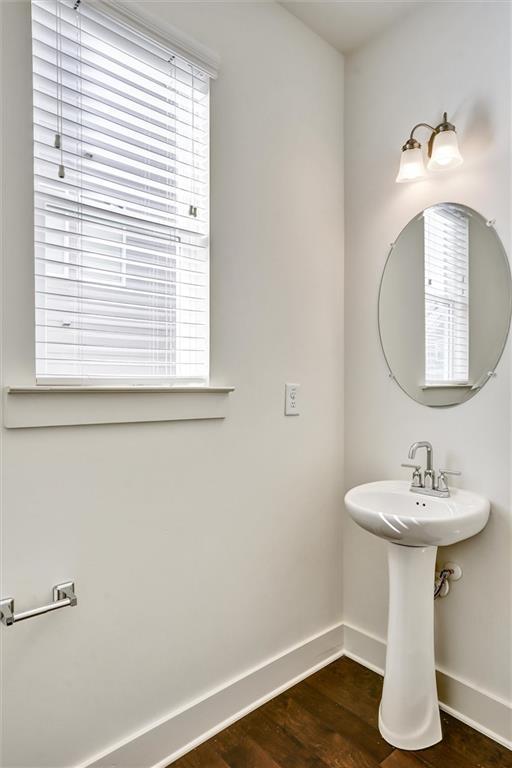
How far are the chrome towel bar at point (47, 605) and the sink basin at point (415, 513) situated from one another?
0.87 m

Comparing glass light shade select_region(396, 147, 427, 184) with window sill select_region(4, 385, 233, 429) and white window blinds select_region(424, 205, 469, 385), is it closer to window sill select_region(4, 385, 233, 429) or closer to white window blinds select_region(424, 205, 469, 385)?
white window blinds select_region(424, 205, 469, 385)

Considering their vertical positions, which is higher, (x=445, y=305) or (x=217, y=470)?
(x=445, y=305)

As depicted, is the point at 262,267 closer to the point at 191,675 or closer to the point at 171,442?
the point at 171,442

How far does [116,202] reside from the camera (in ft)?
4.39

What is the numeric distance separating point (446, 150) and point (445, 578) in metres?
1.50

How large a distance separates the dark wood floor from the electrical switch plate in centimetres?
106

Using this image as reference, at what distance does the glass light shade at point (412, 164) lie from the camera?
5.53ft

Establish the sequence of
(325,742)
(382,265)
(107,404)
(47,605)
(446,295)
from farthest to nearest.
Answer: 1. (382,265)
2. (446,295)
3. (325,742)
4. (107,404)
5. (47,605)

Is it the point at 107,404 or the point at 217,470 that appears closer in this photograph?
the point at 107,404

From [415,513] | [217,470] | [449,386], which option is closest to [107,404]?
[217,470]

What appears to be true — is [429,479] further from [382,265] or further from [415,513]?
[382,265]

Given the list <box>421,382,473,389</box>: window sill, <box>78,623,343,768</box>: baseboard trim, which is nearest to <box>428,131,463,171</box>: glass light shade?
<box>421,382,473,389</box>: window sill

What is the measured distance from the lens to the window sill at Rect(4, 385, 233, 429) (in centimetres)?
114

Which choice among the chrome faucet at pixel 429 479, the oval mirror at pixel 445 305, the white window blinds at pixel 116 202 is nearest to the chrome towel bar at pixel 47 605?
the white window blinds at pixel 116 202
